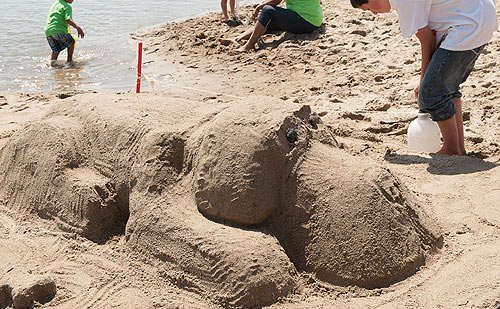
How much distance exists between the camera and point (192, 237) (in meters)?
2.89

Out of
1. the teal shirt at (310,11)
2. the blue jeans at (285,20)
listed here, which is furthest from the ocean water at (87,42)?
the teal shirt at (310,11)

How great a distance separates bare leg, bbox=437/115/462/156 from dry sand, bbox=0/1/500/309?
281mm

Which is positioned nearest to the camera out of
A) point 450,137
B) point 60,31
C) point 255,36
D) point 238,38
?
point 450,137

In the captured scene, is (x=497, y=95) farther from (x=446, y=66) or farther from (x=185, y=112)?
(x=185, y=112)

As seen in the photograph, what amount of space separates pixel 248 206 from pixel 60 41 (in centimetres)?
725

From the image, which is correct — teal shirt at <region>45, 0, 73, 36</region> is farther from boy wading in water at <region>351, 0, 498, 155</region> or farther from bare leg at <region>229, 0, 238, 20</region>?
boy wading in water at <region>351, 0, 498, 155</region>

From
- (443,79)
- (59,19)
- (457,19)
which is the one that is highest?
(457,19)

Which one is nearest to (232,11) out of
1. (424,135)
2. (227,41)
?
(227,41)

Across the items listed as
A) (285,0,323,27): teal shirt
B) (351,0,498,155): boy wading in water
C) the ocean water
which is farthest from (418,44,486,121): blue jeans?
the ocean water

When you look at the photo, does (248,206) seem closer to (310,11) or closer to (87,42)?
(310,11)

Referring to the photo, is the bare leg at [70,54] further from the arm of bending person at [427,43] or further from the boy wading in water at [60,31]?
the arm of bending person at [427,43]

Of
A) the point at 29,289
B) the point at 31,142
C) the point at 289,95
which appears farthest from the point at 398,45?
the point at 29,289

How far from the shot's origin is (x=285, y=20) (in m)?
8.45

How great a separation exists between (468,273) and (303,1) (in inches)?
245
